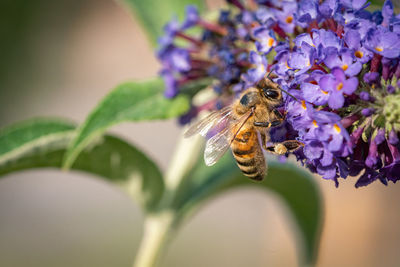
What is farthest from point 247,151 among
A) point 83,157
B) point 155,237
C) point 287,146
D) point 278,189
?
point 278,189

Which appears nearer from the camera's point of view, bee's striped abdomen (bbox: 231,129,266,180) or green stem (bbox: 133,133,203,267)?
bee's striped abdomen (bbox: 231,129,266,180)

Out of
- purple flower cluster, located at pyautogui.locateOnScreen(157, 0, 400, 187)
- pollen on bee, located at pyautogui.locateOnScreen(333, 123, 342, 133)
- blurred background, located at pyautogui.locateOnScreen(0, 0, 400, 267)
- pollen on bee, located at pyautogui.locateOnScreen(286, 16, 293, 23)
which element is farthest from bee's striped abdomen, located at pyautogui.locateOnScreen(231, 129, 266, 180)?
blurred background, located at pyautogui.locateOnScreen(0, 0, 400, 267)

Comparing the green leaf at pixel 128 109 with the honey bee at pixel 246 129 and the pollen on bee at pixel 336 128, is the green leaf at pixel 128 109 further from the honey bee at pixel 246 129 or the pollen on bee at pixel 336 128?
the pollen on bee at pixel 336 128

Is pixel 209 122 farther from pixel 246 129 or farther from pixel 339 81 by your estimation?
pixel 339 81

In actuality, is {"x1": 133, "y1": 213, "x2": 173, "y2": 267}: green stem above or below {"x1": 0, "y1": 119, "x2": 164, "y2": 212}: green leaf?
below

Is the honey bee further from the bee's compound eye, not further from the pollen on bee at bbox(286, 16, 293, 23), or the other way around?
the pollen on bee at bbox(286, 16, 293, 23)

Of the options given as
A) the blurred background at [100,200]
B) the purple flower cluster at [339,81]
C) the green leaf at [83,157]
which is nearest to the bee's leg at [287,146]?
the purple flower cluster at [339,81]
